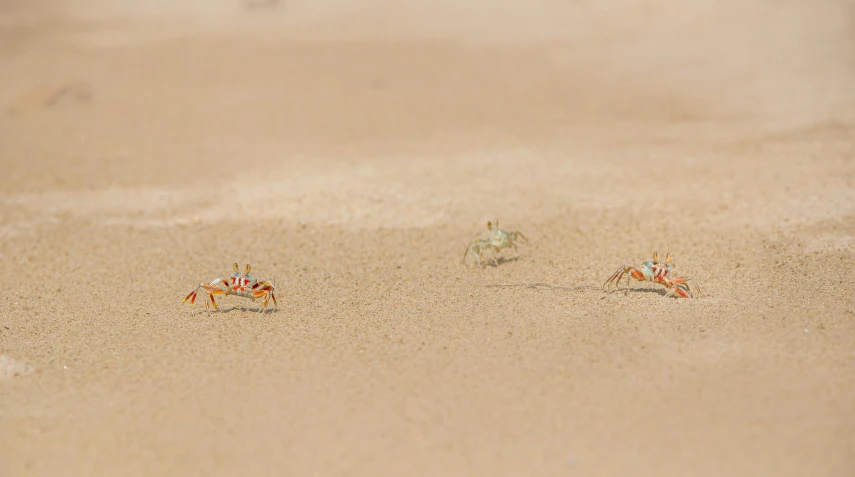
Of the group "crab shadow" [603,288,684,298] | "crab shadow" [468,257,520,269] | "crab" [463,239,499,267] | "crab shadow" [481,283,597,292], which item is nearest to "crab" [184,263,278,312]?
"crab shadow" [481,283,597,292]

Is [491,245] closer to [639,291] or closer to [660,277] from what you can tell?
[639,291]

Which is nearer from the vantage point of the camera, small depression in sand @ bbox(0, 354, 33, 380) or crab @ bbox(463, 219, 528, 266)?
small depression in sand @ bbox(0, 354, 33, 380)

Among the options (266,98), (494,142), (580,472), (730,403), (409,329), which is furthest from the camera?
(266,98)

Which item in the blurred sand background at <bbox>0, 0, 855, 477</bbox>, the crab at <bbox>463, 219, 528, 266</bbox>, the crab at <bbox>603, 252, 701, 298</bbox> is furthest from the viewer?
the crab at <bbox>463, 219, 528, 266</bbox>

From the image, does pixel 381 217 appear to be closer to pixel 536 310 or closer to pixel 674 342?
pixel 536 310

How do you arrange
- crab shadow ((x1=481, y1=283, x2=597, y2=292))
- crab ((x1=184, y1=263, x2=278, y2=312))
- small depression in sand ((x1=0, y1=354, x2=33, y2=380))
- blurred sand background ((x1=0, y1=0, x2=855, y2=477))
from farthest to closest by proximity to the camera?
1. crab shadow ((x1=481, y1=283, x2=597, y2=292))
2. crab ((x1=184, y1=263, x2=278, y2=312))
3. small depression in sand ((x1=0, y1=354, x2=33, y2=380))
4. blurred sand background ((x1=0, y1=0, x2=855, y2=477))

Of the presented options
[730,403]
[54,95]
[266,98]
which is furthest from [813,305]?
[54,95]

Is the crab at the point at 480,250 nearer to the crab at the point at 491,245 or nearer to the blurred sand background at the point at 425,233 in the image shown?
the crab at the point at 491,245

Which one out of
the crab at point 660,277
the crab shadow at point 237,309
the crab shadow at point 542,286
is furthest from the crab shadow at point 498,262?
the crab shadow at point 237,309

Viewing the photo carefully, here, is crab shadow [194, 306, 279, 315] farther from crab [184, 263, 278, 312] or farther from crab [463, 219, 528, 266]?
crab [463, 219, 528, 266]
